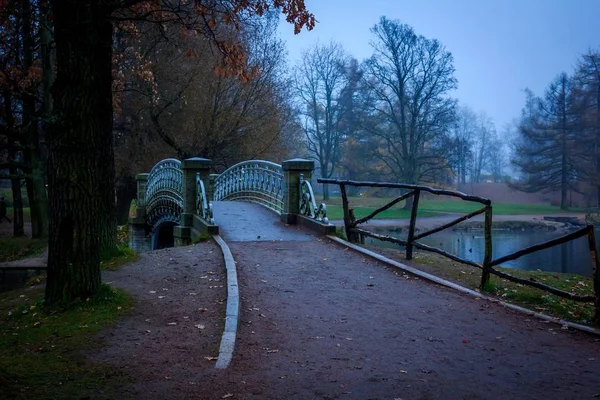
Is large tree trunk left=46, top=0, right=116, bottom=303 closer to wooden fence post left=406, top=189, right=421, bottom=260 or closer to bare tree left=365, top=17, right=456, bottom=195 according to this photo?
wooden fence post left=406, top=189, right=421, bottom=260

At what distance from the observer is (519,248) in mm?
23500

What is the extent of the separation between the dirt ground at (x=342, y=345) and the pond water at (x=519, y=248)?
28.4 ft

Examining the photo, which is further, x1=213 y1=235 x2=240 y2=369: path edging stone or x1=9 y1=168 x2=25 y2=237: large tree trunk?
x1=9 y1=168 x2=25 y2=237: large tree trunk

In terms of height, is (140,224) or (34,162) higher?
(34,162)

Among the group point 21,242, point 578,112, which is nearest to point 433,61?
point 578,112

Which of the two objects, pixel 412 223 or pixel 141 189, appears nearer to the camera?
pixel 412 223

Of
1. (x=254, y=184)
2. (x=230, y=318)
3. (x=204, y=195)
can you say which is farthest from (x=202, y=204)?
(x=230, y=318)

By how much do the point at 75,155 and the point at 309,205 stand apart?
763cm

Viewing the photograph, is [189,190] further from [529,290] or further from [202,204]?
[529,290]

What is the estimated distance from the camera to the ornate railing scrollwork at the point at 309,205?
1331 centimetres

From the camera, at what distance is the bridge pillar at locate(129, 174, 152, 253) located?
23.8m

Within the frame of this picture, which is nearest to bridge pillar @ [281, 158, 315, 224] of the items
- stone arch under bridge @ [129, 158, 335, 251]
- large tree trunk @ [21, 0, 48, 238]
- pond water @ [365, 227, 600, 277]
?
stone arch under bridge @ [129, 158, 335, 251]

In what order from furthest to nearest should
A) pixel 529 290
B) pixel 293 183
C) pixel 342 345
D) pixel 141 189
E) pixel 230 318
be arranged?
pixel 141 189 → pixel 293 183 → pixel 529 290 → pixel 230 318 → pixel 342 345

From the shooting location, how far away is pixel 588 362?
5297 mm
